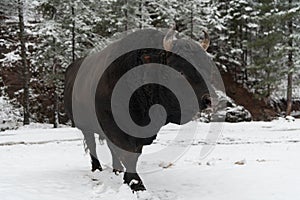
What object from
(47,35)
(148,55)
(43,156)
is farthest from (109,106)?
(47,35)

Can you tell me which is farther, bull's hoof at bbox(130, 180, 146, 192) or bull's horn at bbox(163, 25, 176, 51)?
bull's hoof at bbox(130, 180, 146, 192)

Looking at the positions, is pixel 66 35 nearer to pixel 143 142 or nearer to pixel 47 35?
pixel 47 35

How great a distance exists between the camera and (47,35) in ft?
69.0

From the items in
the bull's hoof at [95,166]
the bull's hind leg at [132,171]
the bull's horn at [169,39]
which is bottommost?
the bull's hoof at [95,166]

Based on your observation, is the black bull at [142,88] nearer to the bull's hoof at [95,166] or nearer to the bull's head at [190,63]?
the bull's head at [190,63]

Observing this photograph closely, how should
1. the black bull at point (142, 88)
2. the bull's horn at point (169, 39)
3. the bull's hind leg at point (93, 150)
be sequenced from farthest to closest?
the bull's hind leg at point (93, 150)
the black bull at point (142, 88)
the bull's horn at point (169, 39)

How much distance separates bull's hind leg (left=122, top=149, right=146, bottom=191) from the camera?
18.8ft

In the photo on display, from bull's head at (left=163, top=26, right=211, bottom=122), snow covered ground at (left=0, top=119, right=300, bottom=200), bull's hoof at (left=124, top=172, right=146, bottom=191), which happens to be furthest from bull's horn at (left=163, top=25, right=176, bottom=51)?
snow covered ground at (left=0, top=119, right=300, bottom=200)

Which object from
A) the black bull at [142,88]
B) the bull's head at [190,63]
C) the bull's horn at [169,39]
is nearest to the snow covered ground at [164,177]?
the black bull at [142,88]

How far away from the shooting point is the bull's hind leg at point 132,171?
5738mm

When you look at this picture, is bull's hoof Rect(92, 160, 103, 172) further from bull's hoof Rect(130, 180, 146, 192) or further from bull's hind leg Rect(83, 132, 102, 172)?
bull's hoof Rect(130, 180, 146, 192)

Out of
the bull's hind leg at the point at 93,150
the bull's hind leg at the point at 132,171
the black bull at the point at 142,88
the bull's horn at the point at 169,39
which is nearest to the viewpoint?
the bull's horn at the point at 169,39

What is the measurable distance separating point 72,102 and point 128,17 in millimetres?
16287

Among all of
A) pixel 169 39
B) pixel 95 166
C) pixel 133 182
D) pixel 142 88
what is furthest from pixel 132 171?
pixel 169 39
